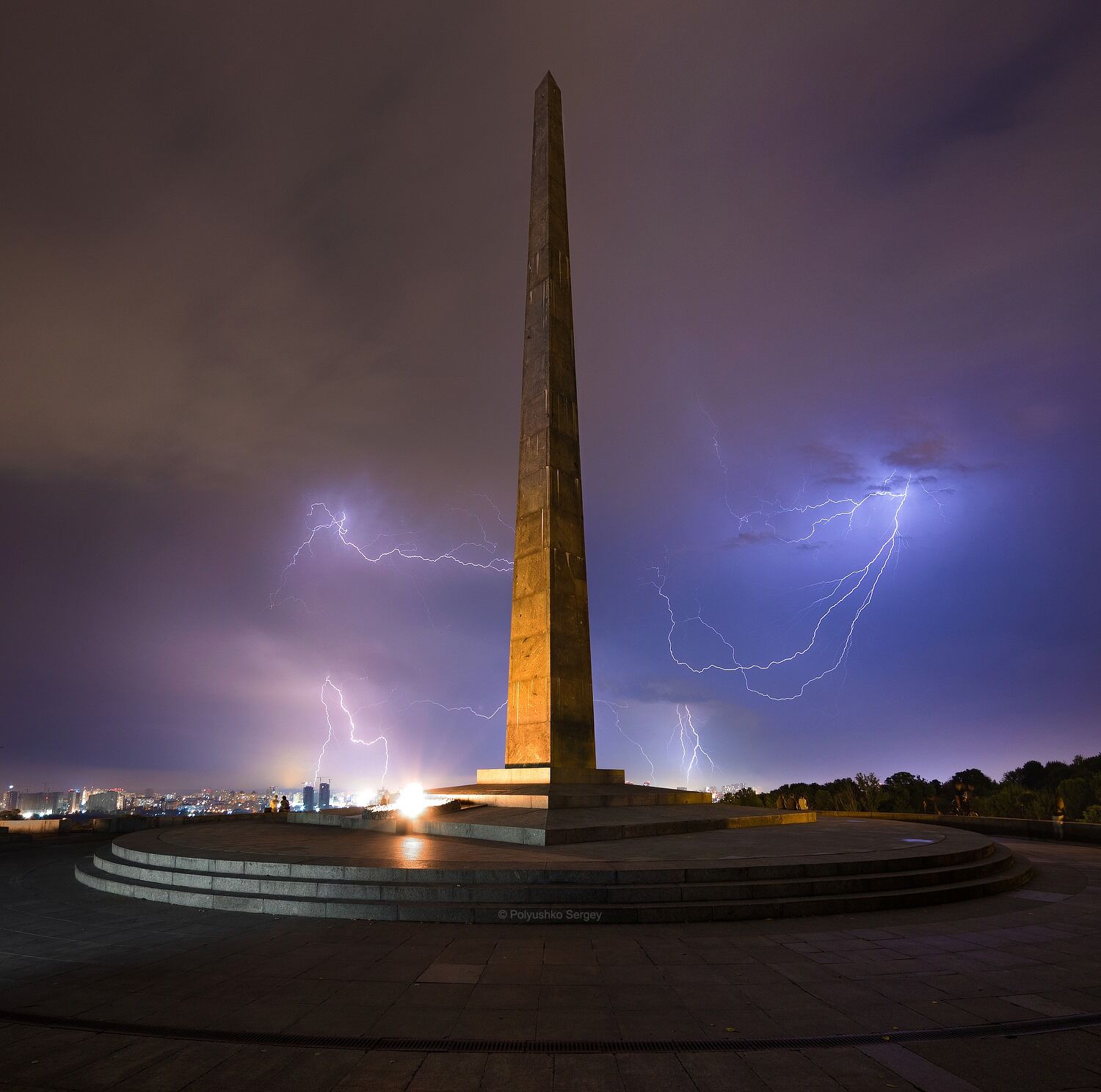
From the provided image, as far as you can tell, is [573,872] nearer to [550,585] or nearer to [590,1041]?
[590,1041]

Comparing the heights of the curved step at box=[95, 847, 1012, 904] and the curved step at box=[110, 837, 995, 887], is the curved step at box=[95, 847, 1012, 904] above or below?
below

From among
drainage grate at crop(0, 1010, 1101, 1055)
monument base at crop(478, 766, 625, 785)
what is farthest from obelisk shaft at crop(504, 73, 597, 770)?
drainage grate at crop(0, 1010, 1101, 1055)

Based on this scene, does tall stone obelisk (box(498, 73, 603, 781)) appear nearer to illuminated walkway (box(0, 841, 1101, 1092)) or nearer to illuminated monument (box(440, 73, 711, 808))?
illuminated monument (box(440, 73, 711, 808))

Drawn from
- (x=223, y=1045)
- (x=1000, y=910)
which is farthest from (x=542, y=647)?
(x=223, y=1045)

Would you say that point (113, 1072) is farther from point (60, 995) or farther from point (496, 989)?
point (496, 989)

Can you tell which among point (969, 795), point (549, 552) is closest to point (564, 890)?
point (549, 552)

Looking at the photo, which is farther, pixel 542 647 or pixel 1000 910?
pixel 542 647

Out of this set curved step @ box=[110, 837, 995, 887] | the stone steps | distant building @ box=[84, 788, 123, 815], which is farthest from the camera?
distant building @ box=[84, 788, 123, 815]
